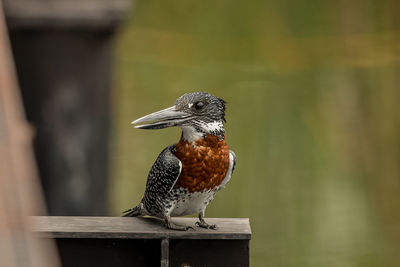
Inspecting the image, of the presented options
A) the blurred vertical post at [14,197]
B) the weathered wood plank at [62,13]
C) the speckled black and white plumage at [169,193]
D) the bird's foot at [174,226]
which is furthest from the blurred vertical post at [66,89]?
the blurred vertical post at [14,197]

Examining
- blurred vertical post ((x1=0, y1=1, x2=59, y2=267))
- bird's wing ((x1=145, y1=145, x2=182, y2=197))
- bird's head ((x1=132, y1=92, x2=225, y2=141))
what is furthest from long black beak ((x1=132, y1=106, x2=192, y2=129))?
blurred vertical post ((x1=0, y1=1, x2=59, y2=267))

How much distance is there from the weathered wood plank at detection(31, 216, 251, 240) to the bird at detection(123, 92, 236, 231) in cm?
5

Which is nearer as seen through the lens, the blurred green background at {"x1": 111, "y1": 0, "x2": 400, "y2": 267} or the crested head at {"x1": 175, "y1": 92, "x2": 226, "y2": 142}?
the crested head at {"x1": 175, "y1": 92, "x2": 226, "y2": 142}

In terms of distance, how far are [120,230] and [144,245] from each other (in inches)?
2.8

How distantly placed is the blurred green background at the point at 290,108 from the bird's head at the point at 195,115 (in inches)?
126

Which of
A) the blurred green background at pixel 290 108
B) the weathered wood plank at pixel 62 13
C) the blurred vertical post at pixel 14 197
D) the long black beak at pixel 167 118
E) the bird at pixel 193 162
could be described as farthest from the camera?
the blurred green background at pixel 290 108

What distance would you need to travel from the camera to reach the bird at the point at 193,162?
71.0 inches

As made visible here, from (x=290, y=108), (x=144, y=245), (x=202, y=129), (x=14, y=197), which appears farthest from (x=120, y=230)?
(x=290, y=108)

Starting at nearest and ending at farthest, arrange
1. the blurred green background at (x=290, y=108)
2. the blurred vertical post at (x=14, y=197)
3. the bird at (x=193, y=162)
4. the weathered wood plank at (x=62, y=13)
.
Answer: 1. the blurred vertical post at (x=14, y=197)
2. the bird at (x=193, y=162)
3. the weathered wood plank at (x=62, y=13)
4. the blurred green background at (x=290, y=108)

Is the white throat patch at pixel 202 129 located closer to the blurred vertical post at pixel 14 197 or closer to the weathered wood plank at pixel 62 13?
the blurred vertical post at pixel 14 197

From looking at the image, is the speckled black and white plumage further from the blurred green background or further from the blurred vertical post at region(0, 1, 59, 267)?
the blurred green background

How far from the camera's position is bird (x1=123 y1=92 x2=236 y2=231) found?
1804 millimetres

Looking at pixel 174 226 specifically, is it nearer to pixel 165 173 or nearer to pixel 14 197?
pixel 165 173

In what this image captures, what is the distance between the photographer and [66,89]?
391 cm
